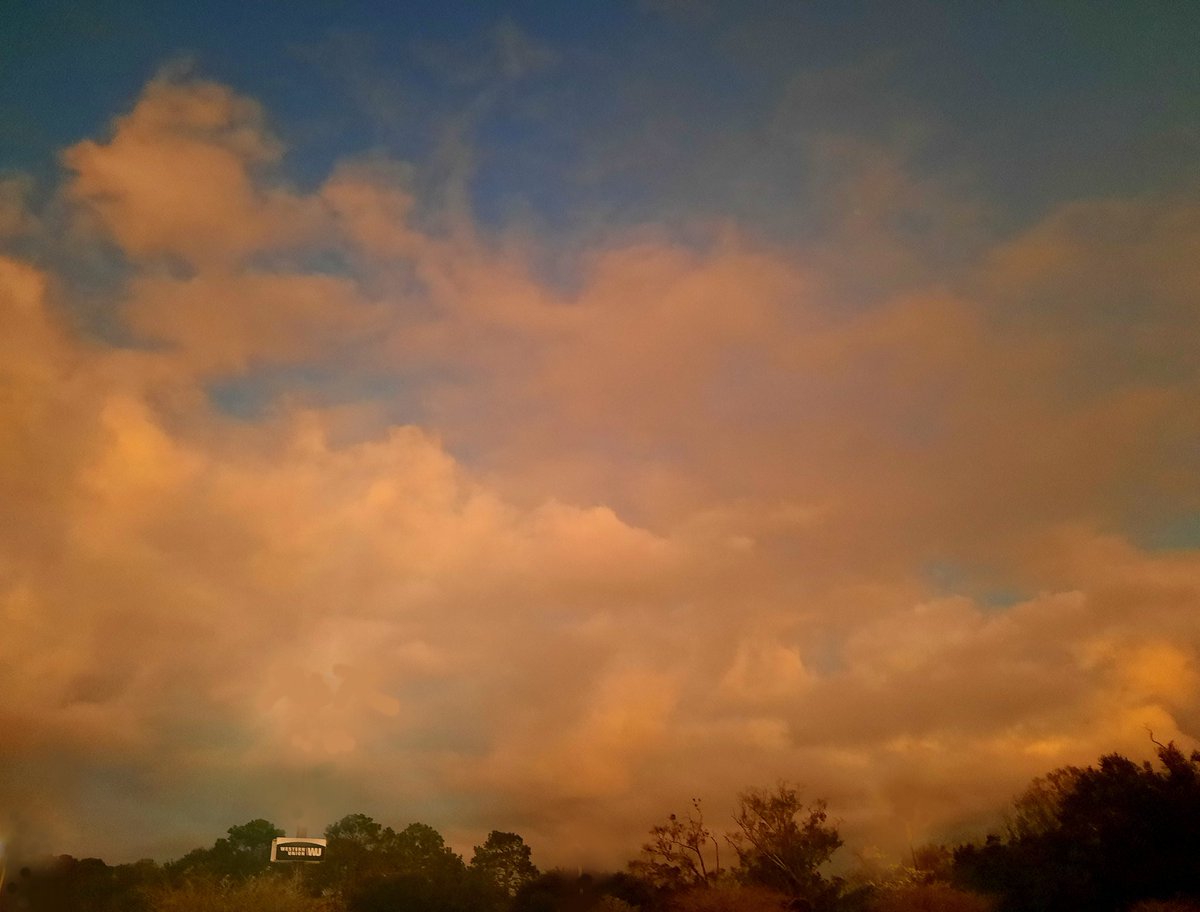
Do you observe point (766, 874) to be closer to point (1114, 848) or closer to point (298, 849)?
point (1114, 848)

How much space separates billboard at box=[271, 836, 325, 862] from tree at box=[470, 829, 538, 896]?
17965 mm

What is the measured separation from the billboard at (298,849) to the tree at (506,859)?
18.0 meters

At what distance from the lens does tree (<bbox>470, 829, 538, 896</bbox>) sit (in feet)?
352

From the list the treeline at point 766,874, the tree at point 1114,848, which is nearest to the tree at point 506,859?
the treeline at point 766,874

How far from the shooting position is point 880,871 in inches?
3184

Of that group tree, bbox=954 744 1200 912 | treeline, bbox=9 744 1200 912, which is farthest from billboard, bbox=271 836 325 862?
tree, bbox=954 744 1200 912

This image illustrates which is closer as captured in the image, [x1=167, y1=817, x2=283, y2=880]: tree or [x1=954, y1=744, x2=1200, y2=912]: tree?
[x1=954, y1=744, x2=1200, y2=912]: tree

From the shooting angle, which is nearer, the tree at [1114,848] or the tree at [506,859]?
the tree at [1114,848]

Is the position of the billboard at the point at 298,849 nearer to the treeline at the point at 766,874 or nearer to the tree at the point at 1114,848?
the treeline at the point at 766,874

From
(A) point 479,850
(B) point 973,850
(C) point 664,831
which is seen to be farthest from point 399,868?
(B) point 973,850

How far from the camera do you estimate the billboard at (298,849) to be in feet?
338

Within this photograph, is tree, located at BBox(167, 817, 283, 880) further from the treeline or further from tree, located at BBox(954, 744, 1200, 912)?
tree, located at BBox(954, 744, 1200, 912)

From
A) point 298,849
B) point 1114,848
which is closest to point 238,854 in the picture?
point 298,849

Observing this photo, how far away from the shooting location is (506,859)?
362 feet
